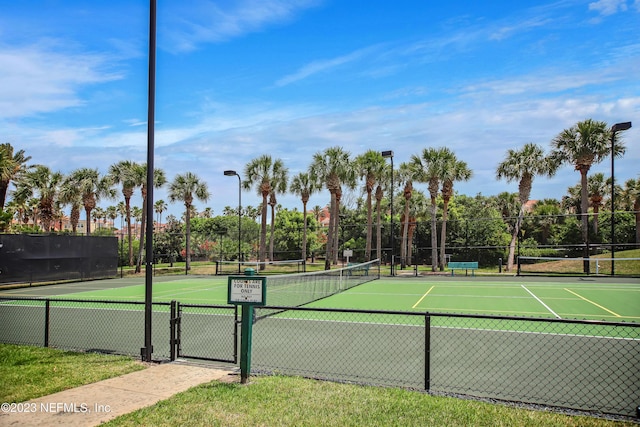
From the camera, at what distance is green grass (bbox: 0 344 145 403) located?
20.6 feet

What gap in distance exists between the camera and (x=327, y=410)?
531cm

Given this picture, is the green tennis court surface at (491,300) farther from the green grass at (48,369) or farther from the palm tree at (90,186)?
the palm tree at (90,186)

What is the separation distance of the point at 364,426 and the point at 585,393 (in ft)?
11.8

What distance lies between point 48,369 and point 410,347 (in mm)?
6361

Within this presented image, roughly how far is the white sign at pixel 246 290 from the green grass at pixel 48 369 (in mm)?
2313

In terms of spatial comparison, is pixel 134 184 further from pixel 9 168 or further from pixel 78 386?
pixel 78 386

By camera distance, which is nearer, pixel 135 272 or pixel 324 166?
pixel 135 272

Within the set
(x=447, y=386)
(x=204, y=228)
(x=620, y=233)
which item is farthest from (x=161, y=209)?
(x=447, y=386)

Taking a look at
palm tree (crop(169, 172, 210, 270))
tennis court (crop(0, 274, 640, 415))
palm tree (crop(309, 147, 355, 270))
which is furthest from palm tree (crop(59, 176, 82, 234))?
tennis court (crop(0, 274, 640, 415))

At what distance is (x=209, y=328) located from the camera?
37.1 feet

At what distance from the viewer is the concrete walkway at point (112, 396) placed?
17.3ft

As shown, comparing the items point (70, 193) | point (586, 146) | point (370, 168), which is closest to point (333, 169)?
point (370, 168)

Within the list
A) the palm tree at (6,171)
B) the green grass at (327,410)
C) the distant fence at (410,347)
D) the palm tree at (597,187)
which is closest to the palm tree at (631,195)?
the palm tree at (597,187)

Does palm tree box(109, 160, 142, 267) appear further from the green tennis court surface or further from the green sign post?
the green sign post
